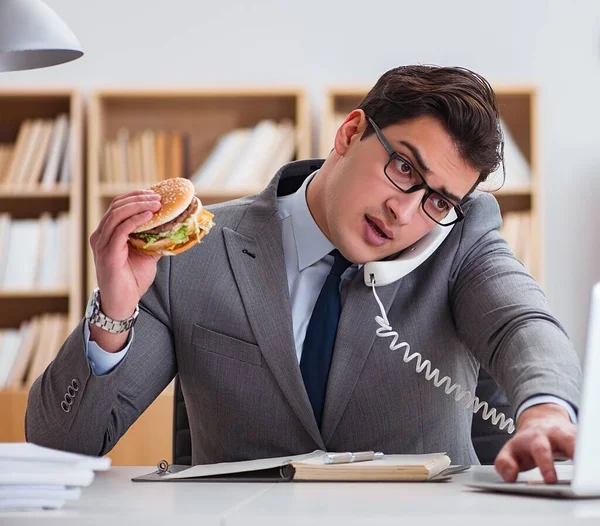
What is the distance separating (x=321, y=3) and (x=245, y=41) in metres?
0.39

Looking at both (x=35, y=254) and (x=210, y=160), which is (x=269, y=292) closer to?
(x=210, y=160)

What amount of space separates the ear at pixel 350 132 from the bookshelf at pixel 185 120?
1.92 m

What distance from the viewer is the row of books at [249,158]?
12.6 feet

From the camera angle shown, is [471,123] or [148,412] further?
[148,412]

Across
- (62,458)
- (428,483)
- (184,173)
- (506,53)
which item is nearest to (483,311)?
(428,483)

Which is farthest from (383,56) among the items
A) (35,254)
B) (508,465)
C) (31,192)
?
(508,465)

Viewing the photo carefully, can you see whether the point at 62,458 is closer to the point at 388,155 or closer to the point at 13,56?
the point at 388,155

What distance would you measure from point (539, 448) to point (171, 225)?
70 cm

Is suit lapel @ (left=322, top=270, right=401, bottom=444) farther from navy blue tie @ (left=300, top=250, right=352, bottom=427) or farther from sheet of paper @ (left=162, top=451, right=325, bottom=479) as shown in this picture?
sheet of paper @ (left=162, top=451, right=325, bottom=479)

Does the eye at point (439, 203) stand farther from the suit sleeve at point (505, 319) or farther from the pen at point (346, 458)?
the pen at point (346, 458)

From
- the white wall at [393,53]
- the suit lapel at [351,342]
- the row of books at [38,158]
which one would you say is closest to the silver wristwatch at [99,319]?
the suit lapel at [351,342]

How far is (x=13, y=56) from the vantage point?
2.07m

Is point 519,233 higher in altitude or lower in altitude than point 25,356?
higher

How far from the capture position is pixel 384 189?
170 cm
